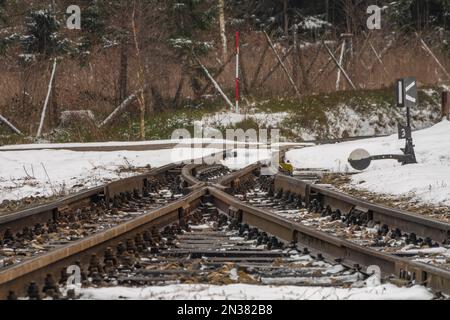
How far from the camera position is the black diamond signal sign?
13.2m

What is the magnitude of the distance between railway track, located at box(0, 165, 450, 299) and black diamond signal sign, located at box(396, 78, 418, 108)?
4.75 m

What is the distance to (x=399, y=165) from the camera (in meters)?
14.0

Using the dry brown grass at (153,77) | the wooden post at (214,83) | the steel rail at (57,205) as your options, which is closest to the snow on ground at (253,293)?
the steel rail at (57,205)

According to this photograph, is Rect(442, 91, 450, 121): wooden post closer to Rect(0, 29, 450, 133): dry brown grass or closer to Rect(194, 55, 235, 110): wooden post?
Rect(0, 29, 450, 133): dry brown grass

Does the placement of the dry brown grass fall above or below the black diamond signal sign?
above

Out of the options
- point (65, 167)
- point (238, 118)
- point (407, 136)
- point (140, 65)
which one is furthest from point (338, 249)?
point (238, 118)

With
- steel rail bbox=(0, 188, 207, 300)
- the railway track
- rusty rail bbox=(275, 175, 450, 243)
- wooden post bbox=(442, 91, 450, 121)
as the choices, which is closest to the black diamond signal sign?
rusty rail bbox=(275, 175, 450, 243)

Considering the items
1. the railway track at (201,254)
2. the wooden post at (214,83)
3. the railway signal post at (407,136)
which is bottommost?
the railway track at (201,254)

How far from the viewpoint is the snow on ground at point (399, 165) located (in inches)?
407

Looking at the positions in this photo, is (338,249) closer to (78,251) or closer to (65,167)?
(78,251)

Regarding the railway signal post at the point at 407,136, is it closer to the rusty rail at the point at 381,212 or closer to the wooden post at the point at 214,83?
the rusty rail at the point at 381,212

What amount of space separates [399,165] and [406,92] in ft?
4.22

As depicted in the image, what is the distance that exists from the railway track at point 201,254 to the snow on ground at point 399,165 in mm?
2503
